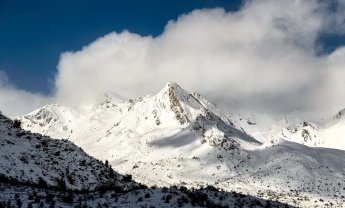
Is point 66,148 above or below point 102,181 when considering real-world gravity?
above

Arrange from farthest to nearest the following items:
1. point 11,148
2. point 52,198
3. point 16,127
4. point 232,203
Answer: point 16,127 < point 11,148 < point 232,203 < point 52,198

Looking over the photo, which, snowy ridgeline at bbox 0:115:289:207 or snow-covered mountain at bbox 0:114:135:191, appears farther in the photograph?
snow-covered mountain at bbox 0:114:135:191

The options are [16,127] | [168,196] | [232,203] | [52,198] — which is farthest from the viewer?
[16,127]

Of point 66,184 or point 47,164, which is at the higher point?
point 47,164

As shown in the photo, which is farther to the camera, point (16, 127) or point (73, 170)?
point (16, 127)

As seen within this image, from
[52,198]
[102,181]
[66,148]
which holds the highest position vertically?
[66,148]

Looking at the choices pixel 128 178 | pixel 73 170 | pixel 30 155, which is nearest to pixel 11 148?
pixel 30 155

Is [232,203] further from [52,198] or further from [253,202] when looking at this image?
[52,198]

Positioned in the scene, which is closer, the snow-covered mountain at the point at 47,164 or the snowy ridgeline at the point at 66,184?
the snowy ridgeline at the point at 66,184

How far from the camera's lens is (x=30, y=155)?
86.8 m

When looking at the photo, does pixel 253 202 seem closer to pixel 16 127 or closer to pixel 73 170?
pixel 73 170

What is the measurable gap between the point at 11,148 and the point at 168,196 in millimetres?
52109

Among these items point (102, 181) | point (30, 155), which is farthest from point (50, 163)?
point (102, 181)

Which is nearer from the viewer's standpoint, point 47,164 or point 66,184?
point 66,184
